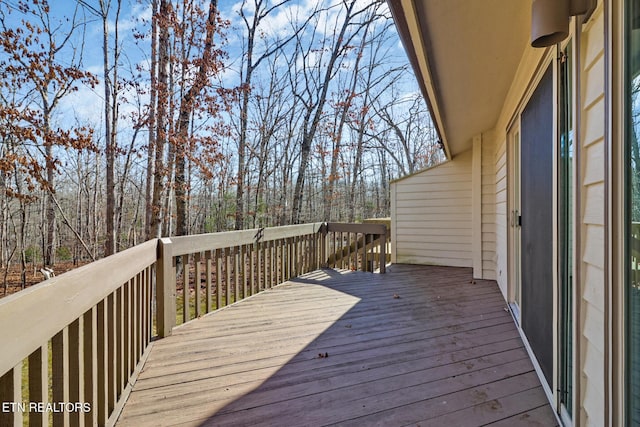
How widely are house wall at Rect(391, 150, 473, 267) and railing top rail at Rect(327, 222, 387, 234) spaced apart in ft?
4.37

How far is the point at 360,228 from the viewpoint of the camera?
549 centimetres

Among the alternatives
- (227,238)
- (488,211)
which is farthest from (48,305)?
(488,211)

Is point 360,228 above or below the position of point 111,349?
above

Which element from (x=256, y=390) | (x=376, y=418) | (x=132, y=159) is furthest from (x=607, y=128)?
(x=132, y=159)

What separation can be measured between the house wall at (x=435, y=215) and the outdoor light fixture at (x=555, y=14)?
16.4 ft

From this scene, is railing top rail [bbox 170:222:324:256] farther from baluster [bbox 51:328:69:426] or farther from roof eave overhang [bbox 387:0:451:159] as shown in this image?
roof eave overhang [bbox 387:0:451:159]

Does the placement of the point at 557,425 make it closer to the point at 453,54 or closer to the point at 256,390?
the point at 256,390

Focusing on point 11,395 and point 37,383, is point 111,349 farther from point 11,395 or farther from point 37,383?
point 11,395

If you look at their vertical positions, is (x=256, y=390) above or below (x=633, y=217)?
below

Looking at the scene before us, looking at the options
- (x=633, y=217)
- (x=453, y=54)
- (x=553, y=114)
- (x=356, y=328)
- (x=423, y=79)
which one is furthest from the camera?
(x=356, y=328)

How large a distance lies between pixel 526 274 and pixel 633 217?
188cm

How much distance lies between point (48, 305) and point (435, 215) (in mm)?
5984

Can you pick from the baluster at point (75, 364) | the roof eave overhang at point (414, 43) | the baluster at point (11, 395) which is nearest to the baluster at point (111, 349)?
the baluster at point (75, 364)

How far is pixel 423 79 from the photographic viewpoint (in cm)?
257
